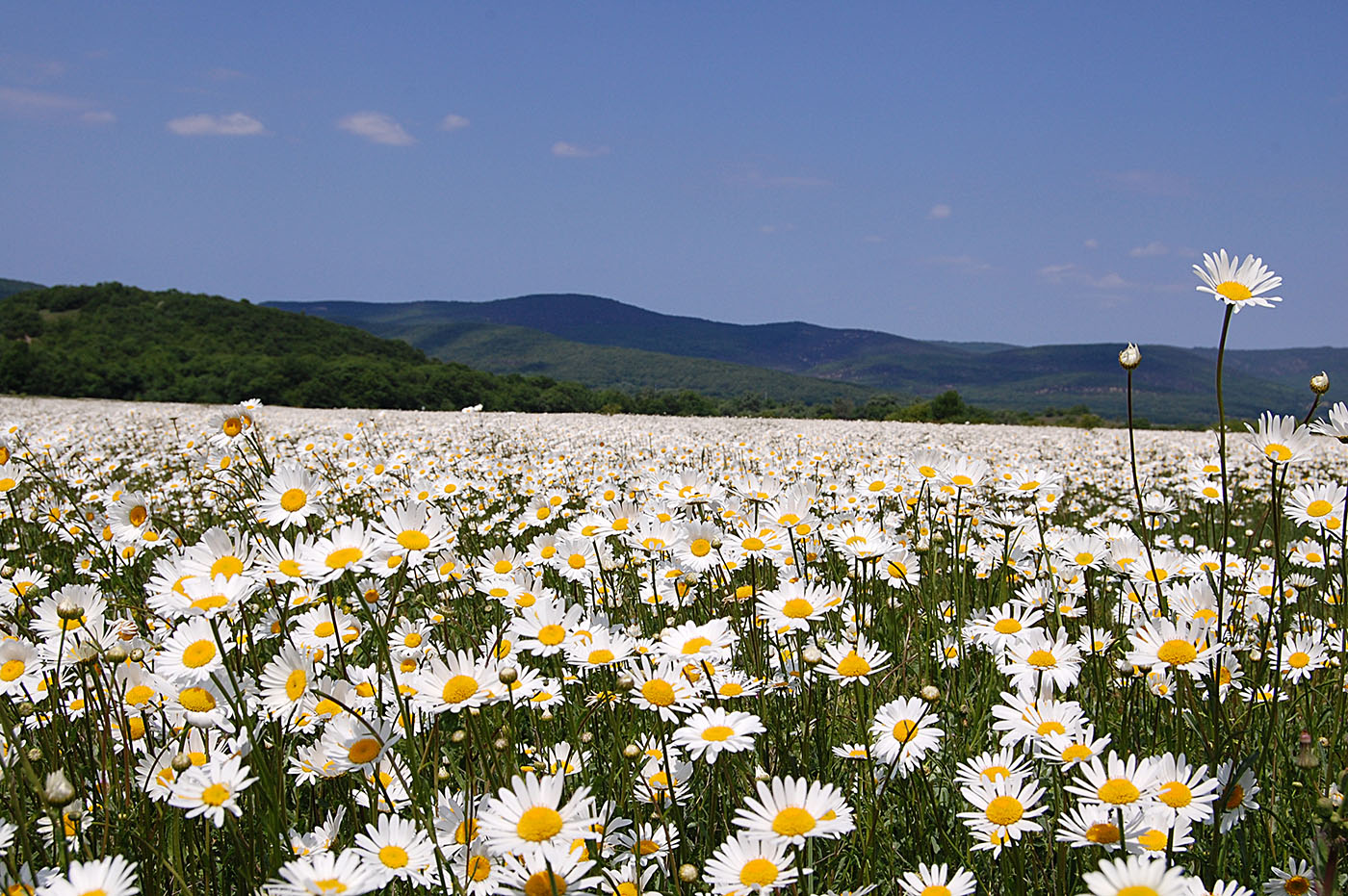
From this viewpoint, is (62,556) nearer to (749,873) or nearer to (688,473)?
(688,473)

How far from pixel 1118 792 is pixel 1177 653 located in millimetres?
581

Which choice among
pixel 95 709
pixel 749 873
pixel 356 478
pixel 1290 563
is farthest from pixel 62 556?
pixel 1290 563

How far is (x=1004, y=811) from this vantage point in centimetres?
191

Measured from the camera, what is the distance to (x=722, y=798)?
2482 millimetres

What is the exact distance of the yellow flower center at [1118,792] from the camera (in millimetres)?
1759

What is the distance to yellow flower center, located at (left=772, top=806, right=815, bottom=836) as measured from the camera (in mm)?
1598

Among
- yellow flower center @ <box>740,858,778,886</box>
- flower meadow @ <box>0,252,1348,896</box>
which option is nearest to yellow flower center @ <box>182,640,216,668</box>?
flower meadow @ <box>0,252,1348,896</box>

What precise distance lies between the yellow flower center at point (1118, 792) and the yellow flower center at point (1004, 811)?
0.62 feet

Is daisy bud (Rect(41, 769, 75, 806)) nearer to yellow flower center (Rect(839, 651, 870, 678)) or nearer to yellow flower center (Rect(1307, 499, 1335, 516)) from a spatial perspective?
yellow flower center (Rect(839, 651, 870, 678))

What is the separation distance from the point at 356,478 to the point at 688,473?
423cm

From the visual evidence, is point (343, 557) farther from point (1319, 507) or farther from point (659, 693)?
point (1319, 507)

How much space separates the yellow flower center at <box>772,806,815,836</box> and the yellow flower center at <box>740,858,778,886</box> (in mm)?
67

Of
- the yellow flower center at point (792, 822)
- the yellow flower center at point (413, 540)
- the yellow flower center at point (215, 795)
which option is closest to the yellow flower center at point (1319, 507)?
the yellow flower center at point (792, 822)

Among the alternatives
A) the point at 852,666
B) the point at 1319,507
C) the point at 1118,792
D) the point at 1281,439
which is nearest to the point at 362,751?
the point at 852,666
